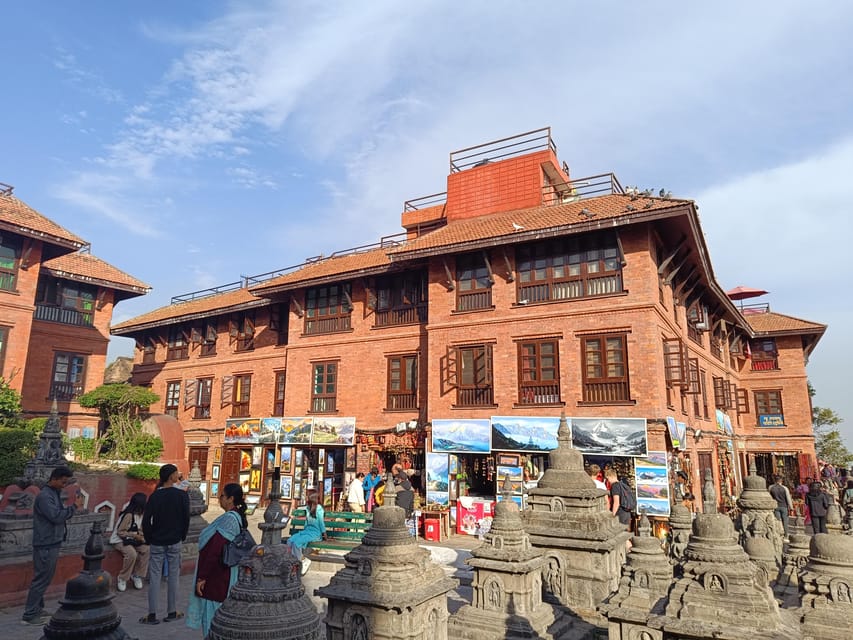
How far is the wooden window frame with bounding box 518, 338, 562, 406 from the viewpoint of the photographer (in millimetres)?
16562

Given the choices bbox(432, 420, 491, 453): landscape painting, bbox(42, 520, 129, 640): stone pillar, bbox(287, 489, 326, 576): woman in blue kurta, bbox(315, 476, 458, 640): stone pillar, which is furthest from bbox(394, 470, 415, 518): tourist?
bbox(42, 520, 129, 640): stone pillar

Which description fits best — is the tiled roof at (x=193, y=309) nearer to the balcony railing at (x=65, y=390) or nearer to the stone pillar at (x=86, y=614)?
the balcony railing at (x=65, y=390)

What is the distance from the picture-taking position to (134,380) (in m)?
30.6

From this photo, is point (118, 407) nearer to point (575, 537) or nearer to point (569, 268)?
point (569, 268)

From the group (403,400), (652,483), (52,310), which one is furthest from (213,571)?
(52,310)

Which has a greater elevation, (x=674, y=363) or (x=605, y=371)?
(x=674, y=363)

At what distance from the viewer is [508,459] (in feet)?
54.4

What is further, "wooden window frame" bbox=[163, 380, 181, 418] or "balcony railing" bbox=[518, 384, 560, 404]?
"wooden window frame" bbox=[163, 380, 181, 418]

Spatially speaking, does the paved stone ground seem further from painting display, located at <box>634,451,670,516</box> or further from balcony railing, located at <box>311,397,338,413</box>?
balcony railing, located at <box>311,397,338,413</box>

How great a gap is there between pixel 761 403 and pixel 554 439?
20.3 meters

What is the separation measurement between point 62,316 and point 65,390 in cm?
305

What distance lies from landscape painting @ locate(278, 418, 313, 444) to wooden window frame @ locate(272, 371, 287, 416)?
1.57m

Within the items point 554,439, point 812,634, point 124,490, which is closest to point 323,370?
point 124,490

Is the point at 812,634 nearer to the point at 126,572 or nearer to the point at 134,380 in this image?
the point at 126,572
